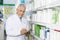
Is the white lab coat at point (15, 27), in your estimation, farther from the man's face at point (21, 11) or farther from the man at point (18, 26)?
the man's face at point (21, 11)

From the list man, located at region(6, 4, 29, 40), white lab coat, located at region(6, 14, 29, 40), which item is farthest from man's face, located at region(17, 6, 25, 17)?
white lab coat, located at region(6, 14, 29, 40)

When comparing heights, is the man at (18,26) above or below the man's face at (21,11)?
below

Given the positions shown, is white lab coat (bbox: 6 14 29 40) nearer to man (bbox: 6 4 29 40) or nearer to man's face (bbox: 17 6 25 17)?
man (bbox: 6 4 29 40)

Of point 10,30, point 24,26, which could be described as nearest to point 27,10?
point 24,26

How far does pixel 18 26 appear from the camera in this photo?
12.3ft

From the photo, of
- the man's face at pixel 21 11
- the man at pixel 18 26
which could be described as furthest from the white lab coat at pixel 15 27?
the man's face at pixel 21 11

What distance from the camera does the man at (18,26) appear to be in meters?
3.73

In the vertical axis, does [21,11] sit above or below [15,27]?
above

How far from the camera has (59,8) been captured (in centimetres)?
167

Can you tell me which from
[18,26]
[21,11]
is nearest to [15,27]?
[18,26]

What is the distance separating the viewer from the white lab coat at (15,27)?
147 inches

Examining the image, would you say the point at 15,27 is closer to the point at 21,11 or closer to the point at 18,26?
the point at 18,26

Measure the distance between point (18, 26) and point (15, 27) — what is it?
0.25ft

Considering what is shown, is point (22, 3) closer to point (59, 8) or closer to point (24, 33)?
point (24, 33)
